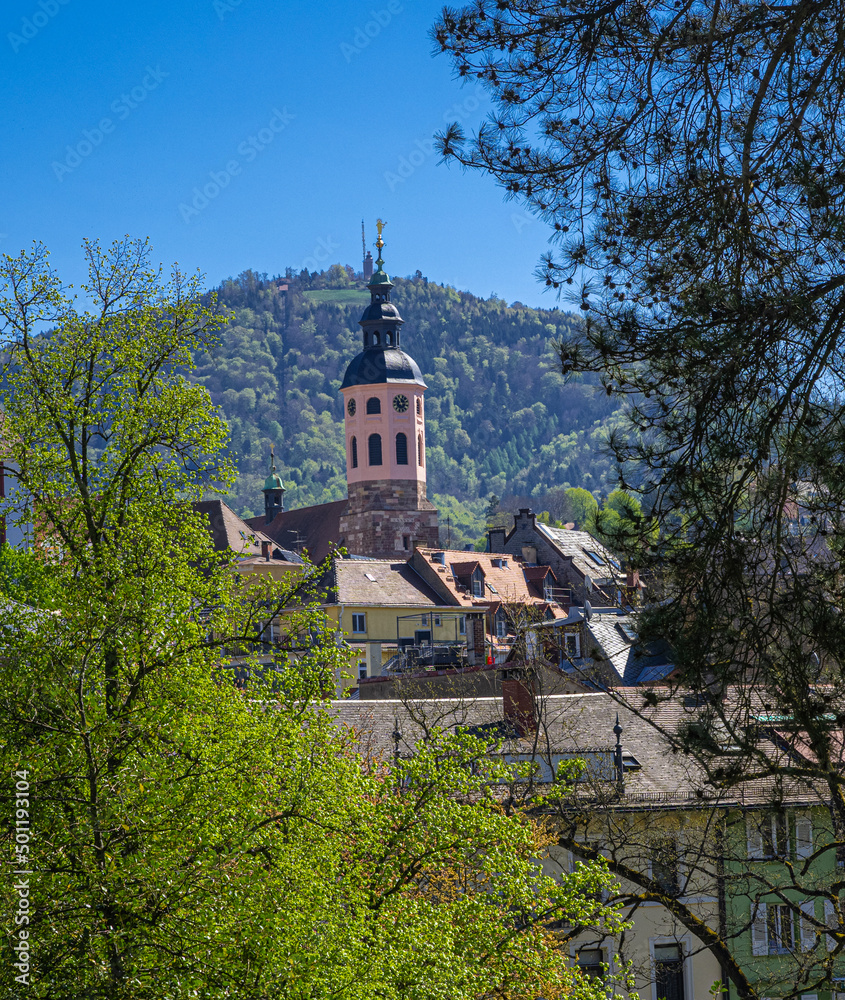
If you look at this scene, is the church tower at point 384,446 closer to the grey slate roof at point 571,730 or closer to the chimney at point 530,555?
the chimney at point 530,555

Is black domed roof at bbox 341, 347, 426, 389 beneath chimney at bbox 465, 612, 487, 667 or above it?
above

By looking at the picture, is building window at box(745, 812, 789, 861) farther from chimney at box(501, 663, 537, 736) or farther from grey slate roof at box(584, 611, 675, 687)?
grey slate roof at box(584, 611, 675, 687)

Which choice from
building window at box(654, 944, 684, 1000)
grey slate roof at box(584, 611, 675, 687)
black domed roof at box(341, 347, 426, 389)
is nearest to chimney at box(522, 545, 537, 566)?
black domed roof at box(341, 347, 426, 389)

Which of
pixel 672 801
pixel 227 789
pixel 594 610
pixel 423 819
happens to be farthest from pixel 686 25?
pixel 594 610

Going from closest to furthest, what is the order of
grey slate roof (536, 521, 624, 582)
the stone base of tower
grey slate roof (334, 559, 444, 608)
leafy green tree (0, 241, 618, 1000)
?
leafy green tree (0, 241, 618, 1000)
grey slate roof (334, 559, 444, 608)
grey slate roof (536, 521, 624, 582)
the stone base of tower

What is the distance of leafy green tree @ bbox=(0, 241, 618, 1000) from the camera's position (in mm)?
11305

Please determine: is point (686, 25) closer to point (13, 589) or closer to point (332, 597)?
point (13, 589)

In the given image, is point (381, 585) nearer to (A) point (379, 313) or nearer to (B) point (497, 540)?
(B) point (497, 540)

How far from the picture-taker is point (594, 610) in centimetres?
4600

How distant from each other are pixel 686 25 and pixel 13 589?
9.70m

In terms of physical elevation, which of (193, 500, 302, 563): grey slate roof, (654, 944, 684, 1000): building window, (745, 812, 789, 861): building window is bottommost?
(654, 944, 684, 1000): building window

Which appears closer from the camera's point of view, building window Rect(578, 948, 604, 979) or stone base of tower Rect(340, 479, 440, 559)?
building window Rect(578, 948, 604, 979)

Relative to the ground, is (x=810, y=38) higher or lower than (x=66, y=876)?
higher

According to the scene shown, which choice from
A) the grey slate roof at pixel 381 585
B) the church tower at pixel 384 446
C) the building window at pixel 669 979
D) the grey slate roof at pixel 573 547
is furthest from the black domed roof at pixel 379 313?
the building window at pixel 669 979
